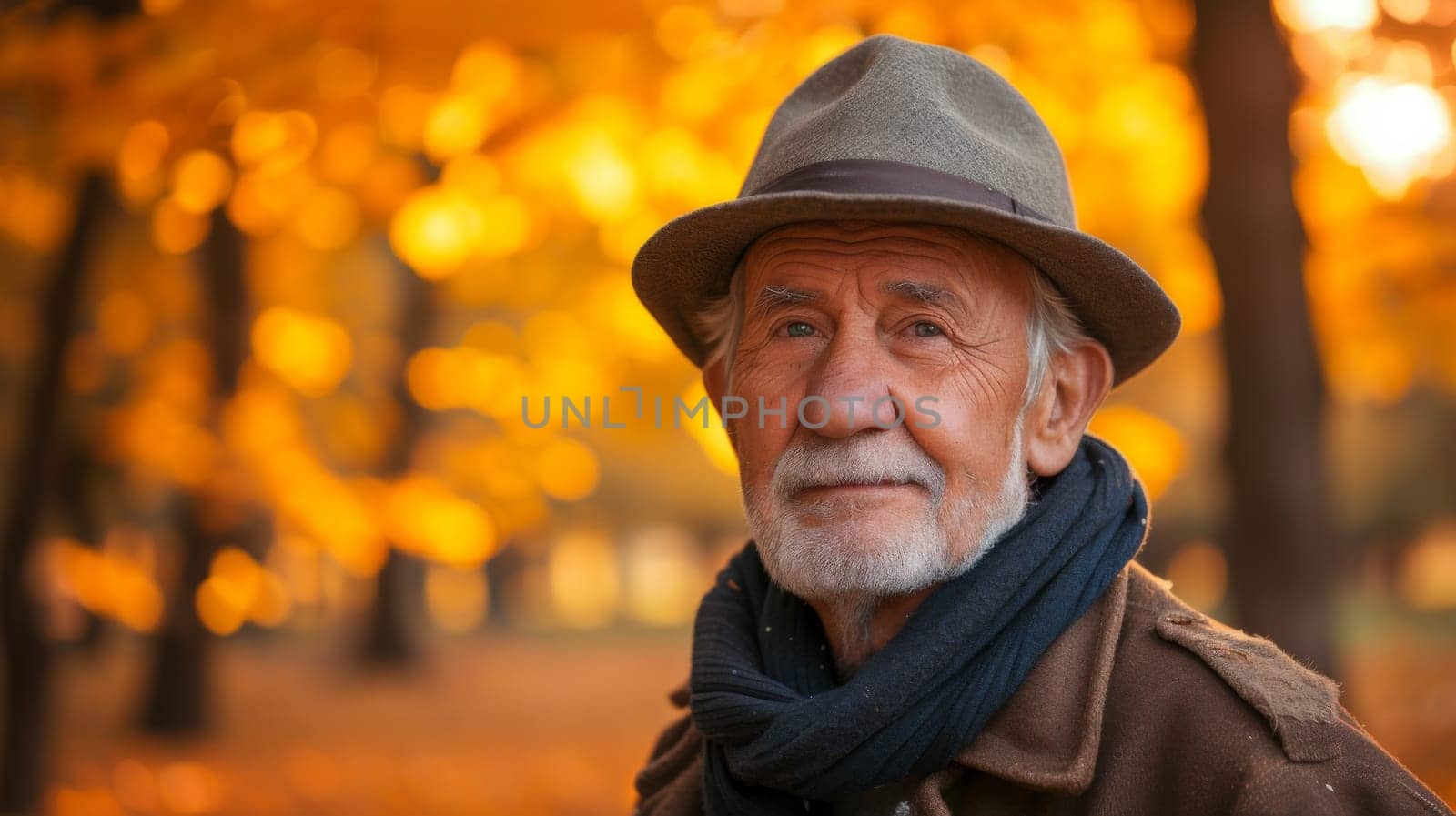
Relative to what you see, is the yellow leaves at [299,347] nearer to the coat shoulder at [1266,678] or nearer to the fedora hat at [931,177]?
the fedora hat at [931,177]

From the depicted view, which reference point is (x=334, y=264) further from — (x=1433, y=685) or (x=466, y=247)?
(x=1433, y=685)

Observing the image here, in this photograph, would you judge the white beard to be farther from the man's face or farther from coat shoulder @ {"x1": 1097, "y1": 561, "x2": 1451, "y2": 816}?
coat shoulder @ {"x1": 1097, "y1": 561, "x2": 1451, "y2": 816}

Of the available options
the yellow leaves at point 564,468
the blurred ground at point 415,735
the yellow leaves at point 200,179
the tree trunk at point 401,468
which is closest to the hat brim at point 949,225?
the yellow leaves at point 200,179

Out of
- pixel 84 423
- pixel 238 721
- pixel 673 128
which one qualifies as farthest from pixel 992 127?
pixel 84 423

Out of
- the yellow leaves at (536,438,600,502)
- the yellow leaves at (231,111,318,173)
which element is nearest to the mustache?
the yellow leaves at (231,111,318,173)

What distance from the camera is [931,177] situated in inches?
81.3

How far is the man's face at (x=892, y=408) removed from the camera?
210cm

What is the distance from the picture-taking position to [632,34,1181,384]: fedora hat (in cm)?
205

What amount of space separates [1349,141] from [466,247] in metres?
4.12

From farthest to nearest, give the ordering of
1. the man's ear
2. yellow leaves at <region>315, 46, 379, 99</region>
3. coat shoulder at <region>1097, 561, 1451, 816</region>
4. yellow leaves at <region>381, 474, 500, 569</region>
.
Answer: yellow leaves at <region>381, 474, 500, 569</region>, yellow leaves at <region>315, 46, 379, 99</region>, the man's ear, coat shoulder at <region>1097, 561, 1451, 816</region>

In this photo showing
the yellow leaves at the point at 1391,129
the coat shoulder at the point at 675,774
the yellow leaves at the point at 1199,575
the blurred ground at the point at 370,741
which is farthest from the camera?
the yellow leaves at the point at 1199,575

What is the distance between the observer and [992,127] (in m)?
2.22

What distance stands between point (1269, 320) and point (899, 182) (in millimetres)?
2684

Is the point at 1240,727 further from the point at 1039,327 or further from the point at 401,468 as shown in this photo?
the point at 401,468
